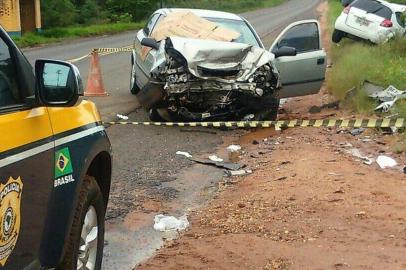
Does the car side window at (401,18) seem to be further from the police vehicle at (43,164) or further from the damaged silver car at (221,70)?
the police vehicle at (43,164)

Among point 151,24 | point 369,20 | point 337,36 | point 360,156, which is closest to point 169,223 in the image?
point 360,156

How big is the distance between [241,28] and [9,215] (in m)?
8.66

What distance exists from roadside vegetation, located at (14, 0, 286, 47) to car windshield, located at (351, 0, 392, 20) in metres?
13.7

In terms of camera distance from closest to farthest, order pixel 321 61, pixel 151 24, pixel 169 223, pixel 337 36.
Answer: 1. pixel 169 223
2. pixel 321 61
3. pixel 151 24
4. pixel 337 36

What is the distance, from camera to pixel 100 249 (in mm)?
4211

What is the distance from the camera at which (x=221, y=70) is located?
31.1ft

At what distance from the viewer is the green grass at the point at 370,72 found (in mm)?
11156

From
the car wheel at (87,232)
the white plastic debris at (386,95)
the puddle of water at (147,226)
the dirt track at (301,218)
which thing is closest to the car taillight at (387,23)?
the white plastic debris at (386,95)

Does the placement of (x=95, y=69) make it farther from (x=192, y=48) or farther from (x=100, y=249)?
(x=100, y=249)

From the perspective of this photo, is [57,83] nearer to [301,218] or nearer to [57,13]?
[301,218]

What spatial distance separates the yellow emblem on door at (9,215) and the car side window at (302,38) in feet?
27.4

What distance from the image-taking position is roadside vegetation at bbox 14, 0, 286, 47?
31.5m

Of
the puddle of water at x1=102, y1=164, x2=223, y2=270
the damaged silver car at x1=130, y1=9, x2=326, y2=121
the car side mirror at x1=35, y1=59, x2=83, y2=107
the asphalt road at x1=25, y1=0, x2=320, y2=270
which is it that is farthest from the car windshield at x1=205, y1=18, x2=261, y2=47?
the car side mirror at x1=35, y1=59, x2=83, y2=107

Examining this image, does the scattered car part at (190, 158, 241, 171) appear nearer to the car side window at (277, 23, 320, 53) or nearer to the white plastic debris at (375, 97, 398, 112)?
the car side window at (277, 23, 320, 53)
